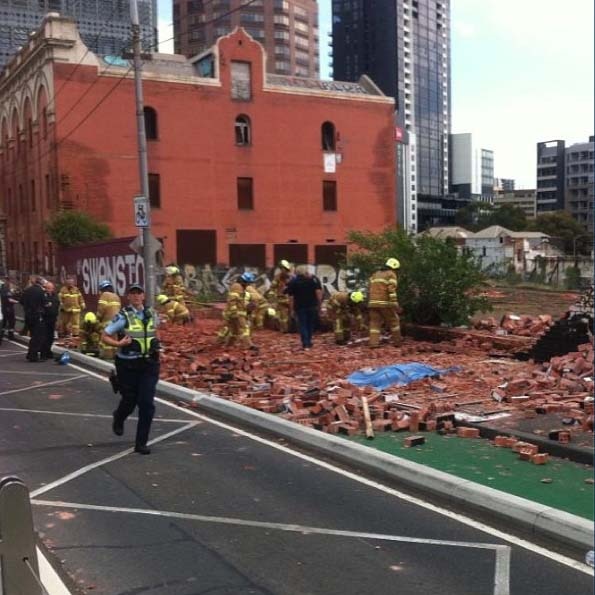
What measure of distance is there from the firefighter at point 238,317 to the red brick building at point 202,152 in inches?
1060

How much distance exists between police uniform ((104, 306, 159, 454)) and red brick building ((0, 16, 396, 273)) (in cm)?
3457

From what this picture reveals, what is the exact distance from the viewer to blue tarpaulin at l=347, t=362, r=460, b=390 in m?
11.0

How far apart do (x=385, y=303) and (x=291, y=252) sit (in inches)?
1289

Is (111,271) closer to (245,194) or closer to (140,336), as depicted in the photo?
(140,336)

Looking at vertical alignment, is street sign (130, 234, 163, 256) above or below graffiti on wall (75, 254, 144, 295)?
above

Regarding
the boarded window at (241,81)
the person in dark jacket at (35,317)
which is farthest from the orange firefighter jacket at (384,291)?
the boarded window at (241,81)

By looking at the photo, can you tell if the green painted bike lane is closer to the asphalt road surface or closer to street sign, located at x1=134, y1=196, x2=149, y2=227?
the asphalt road surface

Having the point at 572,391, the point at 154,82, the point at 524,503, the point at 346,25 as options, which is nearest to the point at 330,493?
the point at 524,503

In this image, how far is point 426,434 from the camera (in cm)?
836

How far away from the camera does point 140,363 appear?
7.80 m

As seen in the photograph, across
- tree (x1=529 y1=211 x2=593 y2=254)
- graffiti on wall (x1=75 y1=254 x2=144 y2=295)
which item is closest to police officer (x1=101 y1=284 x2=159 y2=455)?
graffiti on wall (x1=75 y1=254 x2=144 y2=295)

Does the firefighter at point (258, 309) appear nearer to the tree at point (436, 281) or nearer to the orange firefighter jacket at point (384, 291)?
the tree at point (436, 281)

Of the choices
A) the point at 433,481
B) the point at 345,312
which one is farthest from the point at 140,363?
the point at 345,312

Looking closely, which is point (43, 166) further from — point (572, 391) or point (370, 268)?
point (572, 391)
